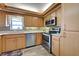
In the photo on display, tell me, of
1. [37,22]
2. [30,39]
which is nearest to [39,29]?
[37,22]

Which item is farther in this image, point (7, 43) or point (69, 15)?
point (7, 43)

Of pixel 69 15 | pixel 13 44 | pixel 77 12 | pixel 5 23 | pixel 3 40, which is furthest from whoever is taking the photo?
pixel 5 23

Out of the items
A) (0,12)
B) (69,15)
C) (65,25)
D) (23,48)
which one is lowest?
(23,48)

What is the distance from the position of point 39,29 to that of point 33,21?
467 mm

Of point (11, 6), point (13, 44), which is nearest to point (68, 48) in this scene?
point (13, 44)

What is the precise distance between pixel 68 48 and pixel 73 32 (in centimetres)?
34

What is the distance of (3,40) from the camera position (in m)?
2.92

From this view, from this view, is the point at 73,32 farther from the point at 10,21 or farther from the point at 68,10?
the point at 10,21

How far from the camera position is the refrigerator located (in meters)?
1.89

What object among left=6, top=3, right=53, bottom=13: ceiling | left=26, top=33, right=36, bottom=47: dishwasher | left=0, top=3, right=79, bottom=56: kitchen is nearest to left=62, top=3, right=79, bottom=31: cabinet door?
left=0, top=3, right=79, bottom=56: kitchen

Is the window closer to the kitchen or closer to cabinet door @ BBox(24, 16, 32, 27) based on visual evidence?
the kitchen

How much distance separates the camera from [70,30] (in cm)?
197

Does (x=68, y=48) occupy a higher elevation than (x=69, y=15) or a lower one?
lower

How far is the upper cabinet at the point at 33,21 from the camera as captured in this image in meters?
4.20
